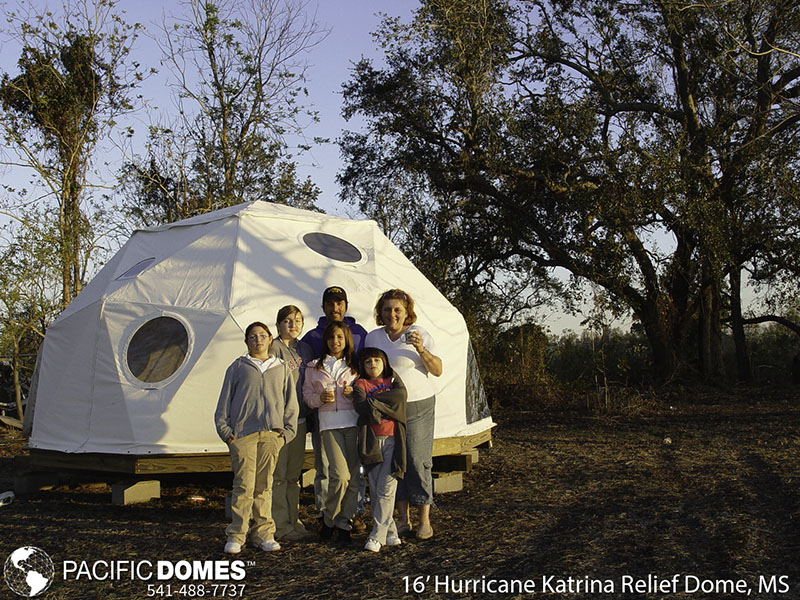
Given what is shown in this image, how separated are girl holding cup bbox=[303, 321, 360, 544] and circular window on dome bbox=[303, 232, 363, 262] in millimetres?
2826

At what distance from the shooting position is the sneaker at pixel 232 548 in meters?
4.88

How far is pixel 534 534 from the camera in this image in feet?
17.2

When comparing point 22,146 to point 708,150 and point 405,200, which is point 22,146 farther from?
point 708,150

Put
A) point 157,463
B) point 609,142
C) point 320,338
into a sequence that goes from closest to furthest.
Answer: point 320,338 → point 157,463 → point 609,142

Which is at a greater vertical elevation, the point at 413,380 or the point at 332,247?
the point at 332,247

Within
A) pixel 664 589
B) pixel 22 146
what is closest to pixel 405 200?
pixel 22 146

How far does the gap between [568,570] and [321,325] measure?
2358 mm

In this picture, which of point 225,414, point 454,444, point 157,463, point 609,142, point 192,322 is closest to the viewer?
point 225,414

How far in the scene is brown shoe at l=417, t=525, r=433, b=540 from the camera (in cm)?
522

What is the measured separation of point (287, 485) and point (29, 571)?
5.39 ft

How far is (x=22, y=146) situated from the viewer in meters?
14.0

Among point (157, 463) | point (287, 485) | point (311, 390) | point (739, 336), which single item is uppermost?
point (739, 336)

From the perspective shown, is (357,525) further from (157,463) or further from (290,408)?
(157,463)

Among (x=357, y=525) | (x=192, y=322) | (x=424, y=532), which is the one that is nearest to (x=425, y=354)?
(x=424, y=532)
